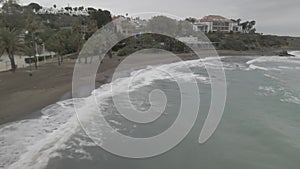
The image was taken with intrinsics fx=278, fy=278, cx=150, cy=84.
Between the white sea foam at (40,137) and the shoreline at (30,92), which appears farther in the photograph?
the shoreline at (30,92)

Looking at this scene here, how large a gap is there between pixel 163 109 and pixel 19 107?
6855mm

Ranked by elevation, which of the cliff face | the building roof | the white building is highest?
the building roof

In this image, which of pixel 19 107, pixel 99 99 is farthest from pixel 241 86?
pixel 19 107

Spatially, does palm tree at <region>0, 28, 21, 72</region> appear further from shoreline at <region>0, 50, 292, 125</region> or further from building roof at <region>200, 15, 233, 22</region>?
building roof at <region>200, 15, 233, 22</region>

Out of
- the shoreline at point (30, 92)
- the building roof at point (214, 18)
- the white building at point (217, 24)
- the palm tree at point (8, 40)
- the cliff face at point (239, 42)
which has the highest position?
the building roof at point (214, 18)

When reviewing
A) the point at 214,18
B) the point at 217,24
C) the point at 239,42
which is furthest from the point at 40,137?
the point at 214,18

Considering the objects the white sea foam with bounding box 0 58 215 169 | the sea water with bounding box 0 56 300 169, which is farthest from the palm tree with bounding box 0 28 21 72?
the white sea foam with bounding box 0 58 215 169

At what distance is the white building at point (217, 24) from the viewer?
92.8 metres

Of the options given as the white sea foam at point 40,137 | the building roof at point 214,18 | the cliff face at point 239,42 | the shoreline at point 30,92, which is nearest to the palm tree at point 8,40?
the shoreline at point 30,92

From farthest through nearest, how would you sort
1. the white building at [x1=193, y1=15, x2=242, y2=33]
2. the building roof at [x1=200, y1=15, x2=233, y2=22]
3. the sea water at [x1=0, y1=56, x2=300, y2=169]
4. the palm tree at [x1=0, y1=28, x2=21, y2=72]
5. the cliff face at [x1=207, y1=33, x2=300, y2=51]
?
the building roof at [x1=200, y1=15, x2=233, y2=22] < the white building at [x1=193, y1=15, x2=242, y2=33] < the cliff face at [x1=207, y1=33, x2=300, y2=51] < the palm tree at [x1=0, y1=28, x2=21, y2=72] < the sea water at [x1=0, y1=56, x2=300, y2=169]

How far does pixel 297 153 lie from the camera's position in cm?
923

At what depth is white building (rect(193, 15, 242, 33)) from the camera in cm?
9279

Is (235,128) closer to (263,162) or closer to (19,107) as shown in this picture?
(263,162)

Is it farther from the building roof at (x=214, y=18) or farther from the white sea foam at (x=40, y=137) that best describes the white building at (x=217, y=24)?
the white sea foam at (x=40, y=137)
